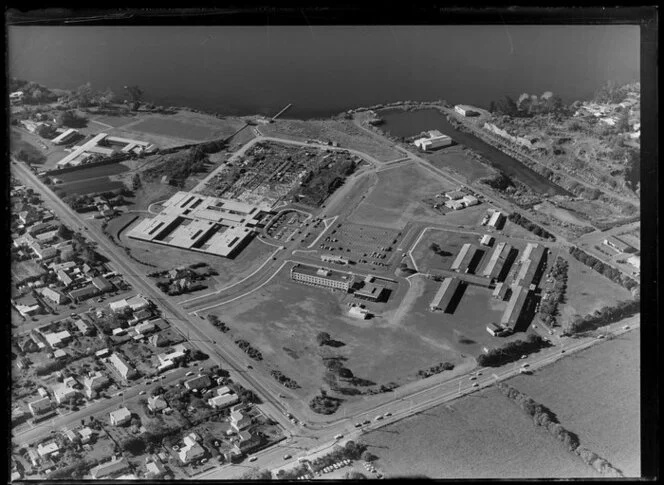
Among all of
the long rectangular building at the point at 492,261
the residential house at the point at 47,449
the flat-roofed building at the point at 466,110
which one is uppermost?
the flat-roofed building at the point at 466,110

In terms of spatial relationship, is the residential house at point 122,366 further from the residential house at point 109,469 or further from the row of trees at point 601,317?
the row of trees at point 601,317

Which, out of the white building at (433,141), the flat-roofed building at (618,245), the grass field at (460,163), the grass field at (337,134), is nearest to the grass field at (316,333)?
the flat-roofed building at (618,245)

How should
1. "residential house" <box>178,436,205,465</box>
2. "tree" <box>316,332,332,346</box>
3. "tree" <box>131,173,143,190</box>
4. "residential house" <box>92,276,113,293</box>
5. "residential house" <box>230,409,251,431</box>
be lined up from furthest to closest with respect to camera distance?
"tree" <box>131,173,143,190</box> → "residential house" <box>92,276,113,293</box> → "tree" <box>316,332,332,346</box> → "residential house" <box>230,409,251,431</box> → "residential house" <box>178,436,205,465</box>

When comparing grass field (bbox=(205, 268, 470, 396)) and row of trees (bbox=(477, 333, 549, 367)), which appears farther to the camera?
row of trees (bbox=(477, 333, 549, 367))

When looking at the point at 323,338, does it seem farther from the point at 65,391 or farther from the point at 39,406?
the point at 39,406

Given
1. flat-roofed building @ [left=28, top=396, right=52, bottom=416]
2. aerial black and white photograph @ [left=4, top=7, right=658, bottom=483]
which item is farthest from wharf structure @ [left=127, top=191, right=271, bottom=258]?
flat-roofed building @ [left=28, top=396, right=52, bottom=416]

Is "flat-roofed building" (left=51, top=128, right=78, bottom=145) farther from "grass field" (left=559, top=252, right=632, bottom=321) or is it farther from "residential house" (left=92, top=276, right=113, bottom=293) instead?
"grass field" (left=559, top=252, right=632, bottom=321)
